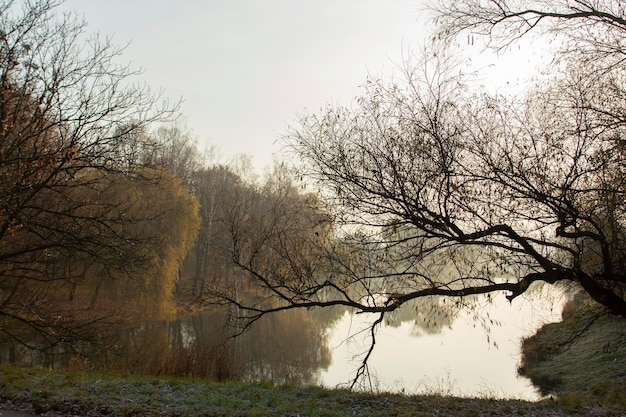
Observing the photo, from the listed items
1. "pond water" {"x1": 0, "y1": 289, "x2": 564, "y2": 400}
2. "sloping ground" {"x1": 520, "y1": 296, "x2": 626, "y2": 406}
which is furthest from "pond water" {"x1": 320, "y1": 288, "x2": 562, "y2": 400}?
"sloping ground" {"x1": 520, "y1": 296, "x2": 626, "y2": 406}

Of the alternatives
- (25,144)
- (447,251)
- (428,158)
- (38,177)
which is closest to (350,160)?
(428,158)

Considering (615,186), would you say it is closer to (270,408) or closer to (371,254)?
(371,254)

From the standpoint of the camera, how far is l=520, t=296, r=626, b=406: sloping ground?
10.4m

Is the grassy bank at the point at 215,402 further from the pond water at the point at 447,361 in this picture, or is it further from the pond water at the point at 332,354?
the pond water at the point at 447,361

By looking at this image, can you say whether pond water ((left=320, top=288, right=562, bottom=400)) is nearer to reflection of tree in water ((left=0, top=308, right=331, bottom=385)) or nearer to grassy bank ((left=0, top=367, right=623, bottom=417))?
reflection of tree in water ((left=0, top=308, right=331, bottom=385))

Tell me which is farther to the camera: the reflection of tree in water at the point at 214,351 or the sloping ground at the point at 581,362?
the reflection of tree in water at the point at 214,351

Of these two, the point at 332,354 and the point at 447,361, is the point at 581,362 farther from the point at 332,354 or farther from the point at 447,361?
the point at 332,354

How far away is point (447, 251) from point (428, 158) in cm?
142

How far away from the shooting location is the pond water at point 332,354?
37.0 ft

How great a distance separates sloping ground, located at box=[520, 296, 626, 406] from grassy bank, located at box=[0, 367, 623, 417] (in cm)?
230

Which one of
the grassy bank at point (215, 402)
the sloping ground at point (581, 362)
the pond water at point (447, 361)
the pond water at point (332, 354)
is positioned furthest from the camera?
the pond water at point (447, 361)

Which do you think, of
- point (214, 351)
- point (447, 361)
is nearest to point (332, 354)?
point (447, 361)

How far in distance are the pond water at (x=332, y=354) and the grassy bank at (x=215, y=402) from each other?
3.86ft

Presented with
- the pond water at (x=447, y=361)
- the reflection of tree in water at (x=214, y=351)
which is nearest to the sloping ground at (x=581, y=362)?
the pond water at (x=447, y=361)
